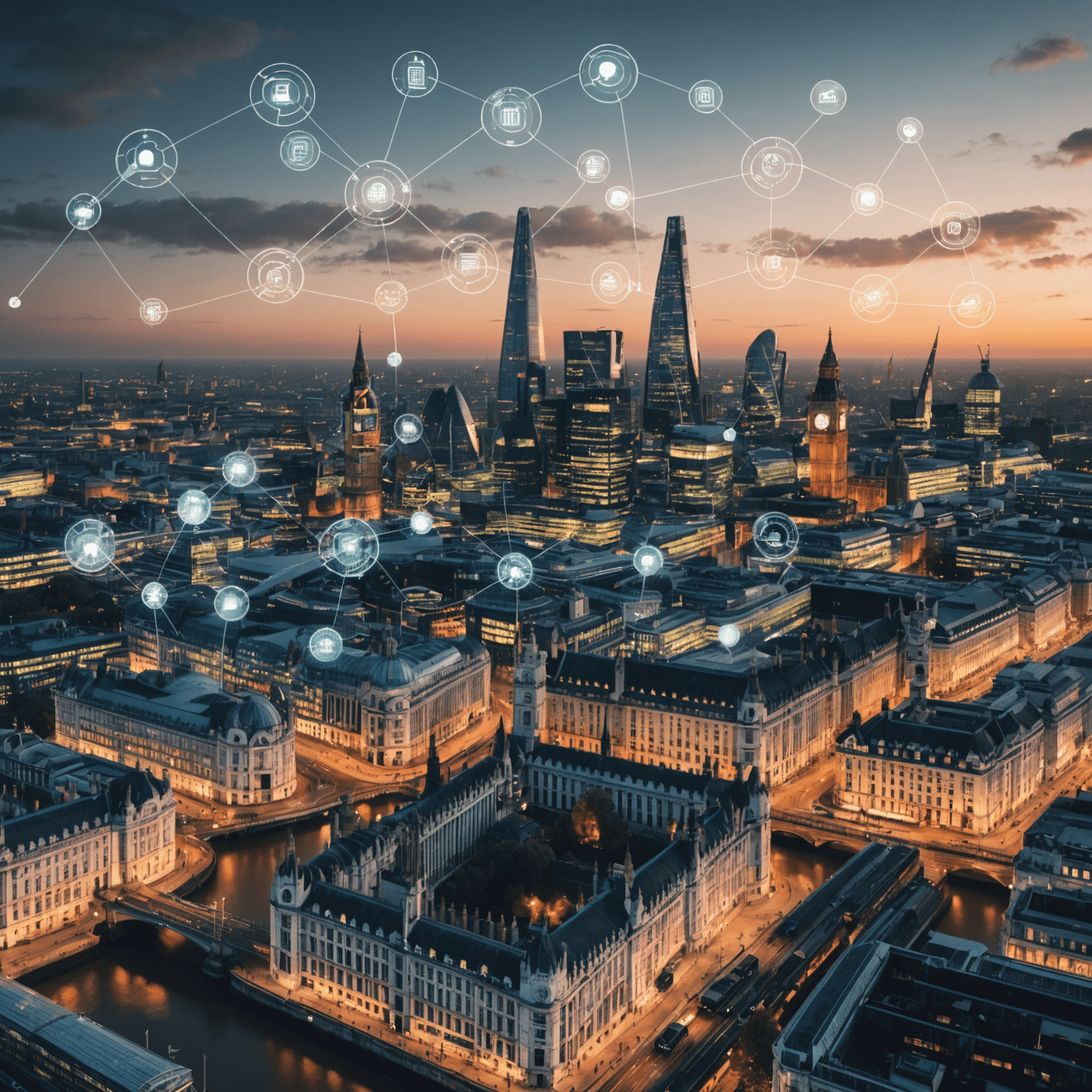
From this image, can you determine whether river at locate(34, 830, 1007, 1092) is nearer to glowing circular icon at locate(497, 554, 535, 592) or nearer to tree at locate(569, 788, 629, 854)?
tree at locate(569, 788, 629, 854)

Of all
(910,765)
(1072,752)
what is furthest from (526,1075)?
(1072,752)

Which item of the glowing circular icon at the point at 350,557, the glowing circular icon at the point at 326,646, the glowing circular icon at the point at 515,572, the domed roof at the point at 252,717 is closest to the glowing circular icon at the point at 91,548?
the glowing circular icon at the point at 350,557

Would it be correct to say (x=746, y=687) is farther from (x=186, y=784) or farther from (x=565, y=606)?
(x=186, y=784)

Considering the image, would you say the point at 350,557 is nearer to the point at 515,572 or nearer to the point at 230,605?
the point at 515,572

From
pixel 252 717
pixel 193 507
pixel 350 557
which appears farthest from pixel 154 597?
pixel 252 717

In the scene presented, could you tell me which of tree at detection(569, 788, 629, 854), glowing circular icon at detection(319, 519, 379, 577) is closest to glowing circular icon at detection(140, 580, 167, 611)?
glowing circular icon at detection(319, 519, 379, 577)

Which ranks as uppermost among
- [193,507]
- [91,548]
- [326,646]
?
[193,507]

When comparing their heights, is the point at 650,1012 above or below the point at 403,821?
below
